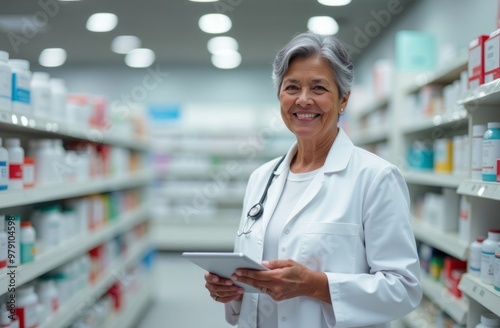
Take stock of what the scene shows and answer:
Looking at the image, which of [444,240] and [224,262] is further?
[444,240]

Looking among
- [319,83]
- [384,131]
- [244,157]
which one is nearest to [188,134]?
[244,157]

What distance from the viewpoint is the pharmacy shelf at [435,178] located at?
290 centimetres

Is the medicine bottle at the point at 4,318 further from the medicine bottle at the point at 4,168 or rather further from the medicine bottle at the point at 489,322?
the medicine bottle at the point at 489,322

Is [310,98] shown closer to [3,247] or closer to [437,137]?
[3,247]

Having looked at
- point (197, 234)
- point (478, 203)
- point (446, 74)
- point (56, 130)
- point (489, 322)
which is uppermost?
point (446, 74)

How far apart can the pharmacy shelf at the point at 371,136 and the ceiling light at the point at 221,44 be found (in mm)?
2527

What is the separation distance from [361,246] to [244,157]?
24.1 ft

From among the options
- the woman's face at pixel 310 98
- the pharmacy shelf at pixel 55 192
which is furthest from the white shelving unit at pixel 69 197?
the woman's face at pixel 310 98

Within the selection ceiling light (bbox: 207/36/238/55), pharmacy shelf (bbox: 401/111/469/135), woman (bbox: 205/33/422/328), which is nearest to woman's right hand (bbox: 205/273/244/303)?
woman (bbox: 205/33/422/328)

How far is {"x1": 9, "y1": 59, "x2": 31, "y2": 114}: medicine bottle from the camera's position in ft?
6.89

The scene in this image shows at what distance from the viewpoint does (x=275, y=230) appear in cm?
166

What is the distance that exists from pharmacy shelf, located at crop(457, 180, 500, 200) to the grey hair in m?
0.69

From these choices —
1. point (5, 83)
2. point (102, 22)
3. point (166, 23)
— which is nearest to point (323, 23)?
point (166, 23)

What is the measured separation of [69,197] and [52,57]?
22.9ft
